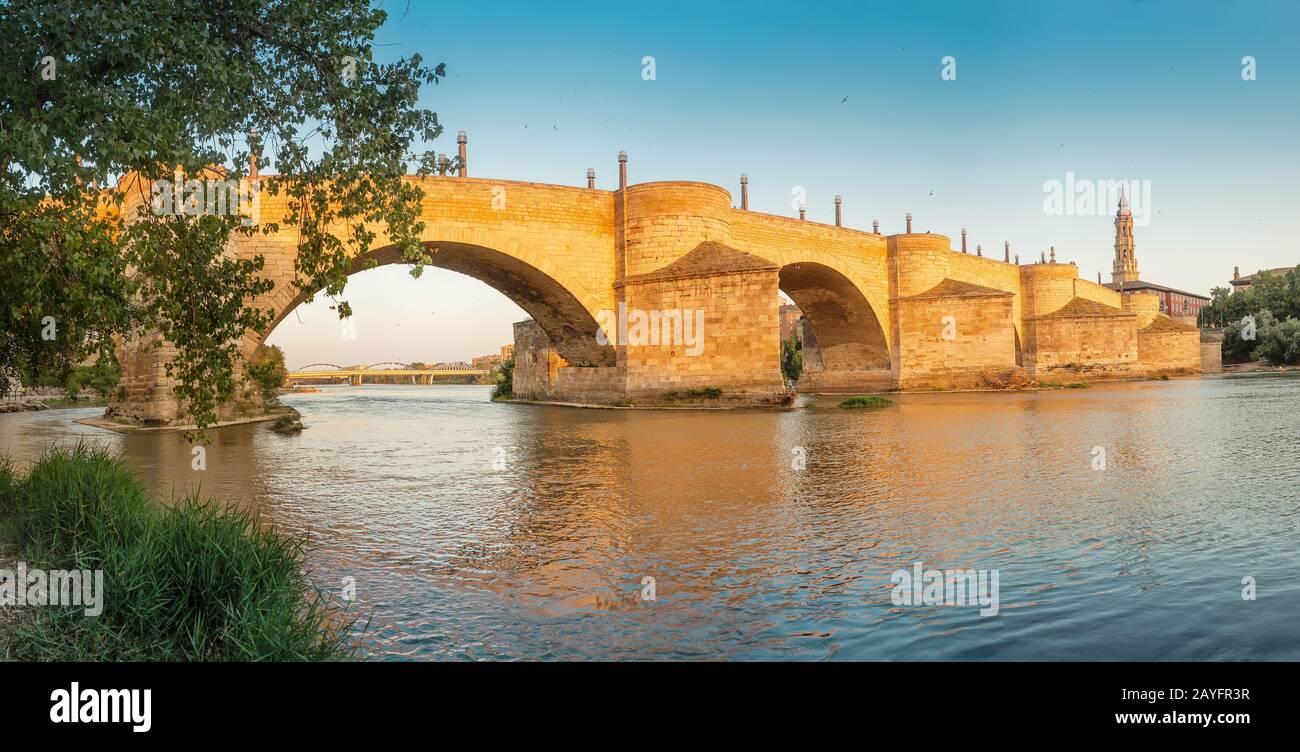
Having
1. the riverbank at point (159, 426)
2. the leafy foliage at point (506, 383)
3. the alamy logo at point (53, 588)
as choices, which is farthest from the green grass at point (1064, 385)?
the alamy logo at point (53, 588)

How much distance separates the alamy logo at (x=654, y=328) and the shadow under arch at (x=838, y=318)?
11.3 m

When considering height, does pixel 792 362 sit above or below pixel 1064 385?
above

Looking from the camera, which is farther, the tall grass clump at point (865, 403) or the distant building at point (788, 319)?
the distant building at point (788, 319)

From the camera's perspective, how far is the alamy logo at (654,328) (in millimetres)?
25062

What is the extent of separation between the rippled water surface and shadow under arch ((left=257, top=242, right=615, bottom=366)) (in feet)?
38.6

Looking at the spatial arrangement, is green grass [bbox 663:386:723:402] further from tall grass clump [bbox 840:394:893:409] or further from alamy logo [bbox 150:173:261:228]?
alamy logo [bbox 150:173:261:228]

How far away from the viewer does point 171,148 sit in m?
4.75

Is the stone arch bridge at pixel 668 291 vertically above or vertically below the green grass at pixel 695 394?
above

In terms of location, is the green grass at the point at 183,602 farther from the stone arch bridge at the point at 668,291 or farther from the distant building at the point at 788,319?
the distant building at the point at 788,319

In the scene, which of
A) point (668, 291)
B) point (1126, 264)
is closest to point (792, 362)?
point (668, 291)

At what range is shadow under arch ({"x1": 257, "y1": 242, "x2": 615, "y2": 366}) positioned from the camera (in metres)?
23.7

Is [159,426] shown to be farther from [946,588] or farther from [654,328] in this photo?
[946,588]
